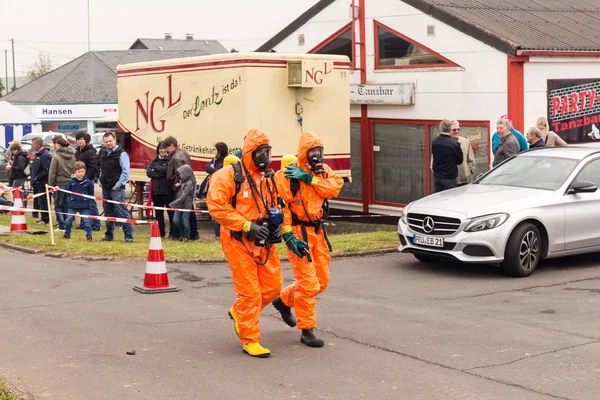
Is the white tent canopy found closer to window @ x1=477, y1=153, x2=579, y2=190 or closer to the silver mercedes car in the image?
window @ x1=477, y1=153, x2=579, y2=190

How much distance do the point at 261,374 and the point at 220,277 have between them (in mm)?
4718

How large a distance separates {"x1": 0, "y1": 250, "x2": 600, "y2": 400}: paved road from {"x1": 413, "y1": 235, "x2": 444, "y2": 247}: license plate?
15.2 inches

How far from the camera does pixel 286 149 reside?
17031mm

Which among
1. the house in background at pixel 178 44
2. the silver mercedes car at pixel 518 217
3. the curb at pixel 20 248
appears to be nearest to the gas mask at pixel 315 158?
the silver mercedes car at pixel 518 217

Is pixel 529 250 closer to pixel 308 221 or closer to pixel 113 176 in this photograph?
pixel 308 221

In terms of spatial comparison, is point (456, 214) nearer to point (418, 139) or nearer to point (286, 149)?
point (286, 149)

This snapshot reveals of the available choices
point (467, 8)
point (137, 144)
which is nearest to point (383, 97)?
point (467, 8)

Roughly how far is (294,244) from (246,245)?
0.41 m

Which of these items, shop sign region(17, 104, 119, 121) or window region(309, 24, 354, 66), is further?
shop sign region(17, 104, 119, 121)

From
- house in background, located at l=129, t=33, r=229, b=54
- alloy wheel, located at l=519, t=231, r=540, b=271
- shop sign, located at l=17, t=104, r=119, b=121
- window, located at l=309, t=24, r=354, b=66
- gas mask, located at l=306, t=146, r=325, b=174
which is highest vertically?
house in background, located at l=129, t=33, r=229, b=54

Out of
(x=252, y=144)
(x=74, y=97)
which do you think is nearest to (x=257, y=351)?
(x=252, y=144)

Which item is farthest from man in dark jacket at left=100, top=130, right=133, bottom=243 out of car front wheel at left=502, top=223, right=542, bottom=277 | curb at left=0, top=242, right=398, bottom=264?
car front wheel at left=502, top=223, right=542, bottom=277

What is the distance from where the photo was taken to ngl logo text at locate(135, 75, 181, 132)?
18375mm

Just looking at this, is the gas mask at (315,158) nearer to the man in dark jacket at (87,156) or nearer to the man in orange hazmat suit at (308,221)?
the man in orange hazmat suit at (308,221)
